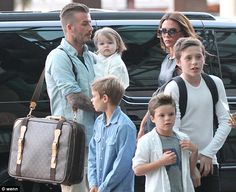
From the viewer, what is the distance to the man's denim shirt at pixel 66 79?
16.5 feet

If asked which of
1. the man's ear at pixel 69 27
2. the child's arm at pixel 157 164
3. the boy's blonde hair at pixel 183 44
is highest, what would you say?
the man's ear at pixel 69 27

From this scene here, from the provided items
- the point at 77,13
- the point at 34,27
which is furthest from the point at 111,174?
the point at 34,27

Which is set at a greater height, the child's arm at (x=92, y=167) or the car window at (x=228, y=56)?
the car window at (x=228, y=56)

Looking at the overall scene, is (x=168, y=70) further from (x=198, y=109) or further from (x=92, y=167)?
(x=92, y=167)

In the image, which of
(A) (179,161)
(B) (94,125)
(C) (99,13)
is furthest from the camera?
(C) (99,13)

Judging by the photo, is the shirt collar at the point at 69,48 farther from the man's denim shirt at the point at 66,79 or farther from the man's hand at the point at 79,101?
the man's hand at the point at 79,101

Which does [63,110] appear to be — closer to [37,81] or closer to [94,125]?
[94,125]

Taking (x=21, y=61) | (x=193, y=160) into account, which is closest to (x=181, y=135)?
(x=193, y=160)

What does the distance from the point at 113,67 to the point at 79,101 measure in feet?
1.84

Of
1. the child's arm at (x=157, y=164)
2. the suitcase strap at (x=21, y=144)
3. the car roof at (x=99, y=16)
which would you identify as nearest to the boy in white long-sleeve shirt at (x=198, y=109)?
the child's arm at (x=157, y=164)

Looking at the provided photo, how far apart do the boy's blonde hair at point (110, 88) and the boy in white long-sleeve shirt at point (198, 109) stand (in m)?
0.31

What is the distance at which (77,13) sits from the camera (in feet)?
17.0

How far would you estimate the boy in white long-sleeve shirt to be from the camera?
15.0 ft

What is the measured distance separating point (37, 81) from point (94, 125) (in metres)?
1.00
